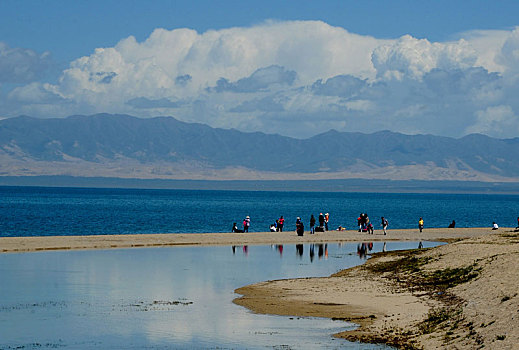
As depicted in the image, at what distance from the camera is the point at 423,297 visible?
106ft

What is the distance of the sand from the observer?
79.9 ft

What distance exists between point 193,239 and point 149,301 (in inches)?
1335

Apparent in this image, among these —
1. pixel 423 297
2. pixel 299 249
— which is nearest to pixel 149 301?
pixel 423 297

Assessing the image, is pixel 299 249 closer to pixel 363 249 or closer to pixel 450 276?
pixel 363 249

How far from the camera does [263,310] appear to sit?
31.2 metres

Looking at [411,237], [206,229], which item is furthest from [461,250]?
[206,229]

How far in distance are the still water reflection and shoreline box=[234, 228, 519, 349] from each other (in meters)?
1.33

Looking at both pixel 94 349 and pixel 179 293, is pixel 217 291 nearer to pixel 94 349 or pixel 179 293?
pixel 179 293

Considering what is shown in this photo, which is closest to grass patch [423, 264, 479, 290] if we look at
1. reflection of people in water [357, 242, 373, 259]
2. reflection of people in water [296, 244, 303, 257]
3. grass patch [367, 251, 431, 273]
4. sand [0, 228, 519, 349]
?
sand [0, 228, 519, 349]

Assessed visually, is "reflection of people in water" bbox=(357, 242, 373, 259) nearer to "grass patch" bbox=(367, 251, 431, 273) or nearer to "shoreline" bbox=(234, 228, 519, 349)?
"shoreline" bbox=(234, 228, 519, 349)

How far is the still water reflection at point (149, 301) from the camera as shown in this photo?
84.0 ft

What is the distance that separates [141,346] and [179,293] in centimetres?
1056

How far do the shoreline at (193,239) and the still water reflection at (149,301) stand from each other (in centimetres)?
484

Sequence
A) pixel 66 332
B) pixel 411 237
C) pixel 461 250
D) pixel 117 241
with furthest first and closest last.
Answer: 1. pixel 411 237
2. pixel 117 241
3. pixel 461 250
4. pixel 66 332
